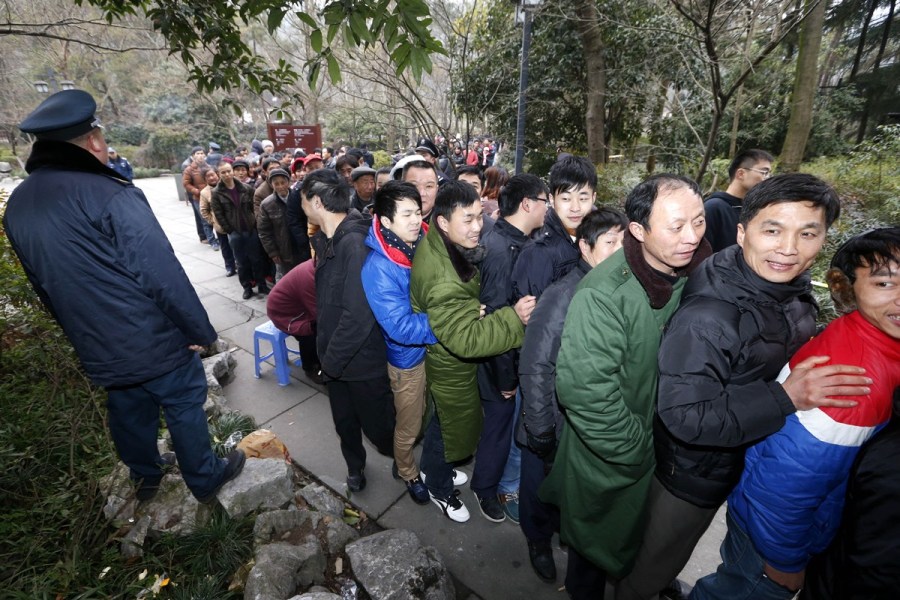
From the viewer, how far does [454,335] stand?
7.04 feet

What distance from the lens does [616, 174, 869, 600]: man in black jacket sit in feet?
4.71

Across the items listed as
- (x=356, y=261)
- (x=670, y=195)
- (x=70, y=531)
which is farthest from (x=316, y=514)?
(x=670, y=195)

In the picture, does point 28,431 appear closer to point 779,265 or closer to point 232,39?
point 232,39

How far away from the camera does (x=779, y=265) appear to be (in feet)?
4.84

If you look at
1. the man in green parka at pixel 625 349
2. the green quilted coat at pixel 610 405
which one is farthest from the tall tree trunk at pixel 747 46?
the green quilted coat at pixel 610 405

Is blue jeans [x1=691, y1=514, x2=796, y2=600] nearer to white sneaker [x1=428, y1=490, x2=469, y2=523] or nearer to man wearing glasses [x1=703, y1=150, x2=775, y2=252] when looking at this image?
white sneaker [x1=428, y1=490, x2=469, y2=523]

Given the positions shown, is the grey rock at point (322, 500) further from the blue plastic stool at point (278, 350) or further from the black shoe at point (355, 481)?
the blue plastic stool at point (278, 350)

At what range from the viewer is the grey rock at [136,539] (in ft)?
7.61

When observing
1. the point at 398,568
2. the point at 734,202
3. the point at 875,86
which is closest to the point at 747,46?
the point at 734,202

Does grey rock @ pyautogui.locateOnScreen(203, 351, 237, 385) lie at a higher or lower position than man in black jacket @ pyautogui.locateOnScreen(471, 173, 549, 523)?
lower

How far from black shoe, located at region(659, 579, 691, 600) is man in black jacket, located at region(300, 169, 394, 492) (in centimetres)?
180

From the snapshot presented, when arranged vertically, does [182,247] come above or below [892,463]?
below

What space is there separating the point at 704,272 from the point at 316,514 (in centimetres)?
243

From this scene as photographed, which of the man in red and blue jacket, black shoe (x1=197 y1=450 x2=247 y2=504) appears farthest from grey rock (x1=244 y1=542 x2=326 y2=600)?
the man in red and blue jacket
